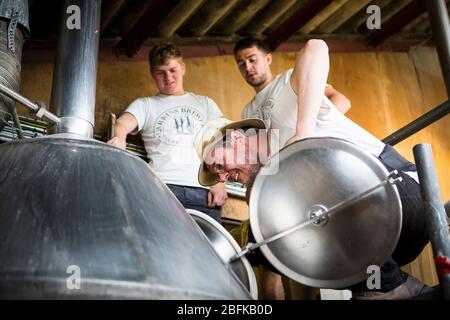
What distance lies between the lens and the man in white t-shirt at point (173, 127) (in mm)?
3896

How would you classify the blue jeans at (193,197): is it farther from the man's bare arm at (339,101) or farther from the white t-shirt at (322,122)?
the man's bare arm at (339,101)

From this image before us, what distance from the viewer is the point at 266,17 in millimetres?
5578

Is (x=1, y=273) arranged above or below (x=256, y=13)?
below

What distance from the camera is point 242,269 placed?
279cm

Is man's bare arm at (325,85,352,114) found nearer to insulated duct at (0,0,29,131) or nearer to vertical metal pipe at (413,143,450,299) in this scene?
vertical metal pipe at (413,143,450,299)

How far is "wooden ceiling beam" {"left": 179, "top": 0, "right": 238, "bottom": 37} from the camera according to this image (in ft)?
17.2

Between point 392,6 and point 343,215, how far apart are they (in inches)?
160

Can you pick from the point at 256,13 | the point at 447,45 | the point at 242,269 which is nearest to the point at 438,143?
the point at 447,45

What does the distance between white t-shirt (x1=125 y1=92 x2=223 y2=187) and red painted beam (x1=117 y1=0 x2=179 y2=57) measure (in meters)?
0.90

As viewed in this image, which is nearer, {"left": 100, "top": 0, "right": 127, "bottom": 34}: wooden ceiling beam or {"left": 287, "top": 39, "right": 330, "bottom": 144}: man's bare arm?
{"left": 287, "top": 39, "right": 330, "bottom": 144}: man's bare arm

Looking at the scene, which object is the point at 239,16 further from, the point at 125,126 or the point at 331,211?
the point at 331,211

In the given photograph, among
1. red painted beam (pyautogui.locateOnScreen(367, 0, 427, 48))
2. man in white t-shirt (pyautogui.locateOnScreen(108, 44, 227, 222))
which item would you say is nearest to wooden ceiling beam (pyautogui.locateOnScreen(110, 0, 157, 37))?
man in white t-shirt (pyautogui.locateOnScreen(108, 44, 227, 222))
